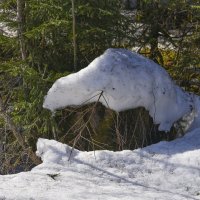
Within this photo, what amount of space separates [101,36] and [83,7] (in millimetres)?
433

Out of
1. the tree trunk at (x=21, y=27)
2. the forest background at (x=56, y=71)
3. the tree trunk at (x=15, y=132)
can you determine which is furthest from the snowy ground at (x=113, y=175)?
the tree trunk at (x=21, y=27)

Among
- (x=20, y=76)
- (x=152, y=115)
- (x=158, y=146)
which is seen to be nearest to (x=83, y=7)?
(x=20, y=76)

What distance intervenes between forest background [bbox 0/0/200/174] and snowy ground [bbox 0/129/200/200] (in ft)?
1.25

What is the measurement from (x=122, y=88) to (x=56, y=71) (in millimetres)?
1086

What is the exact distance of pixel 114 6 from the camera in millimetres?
5883

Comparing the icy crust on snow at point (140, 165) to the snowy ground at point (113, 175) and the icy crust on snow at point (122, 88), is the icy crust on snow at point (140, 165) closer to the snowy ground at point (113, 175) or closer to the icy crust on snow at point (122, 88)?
the snowy ground at point (113, 175)

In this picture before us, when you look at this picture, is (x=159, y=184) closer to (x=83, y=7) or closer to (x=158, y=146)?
(x=158, y=146)

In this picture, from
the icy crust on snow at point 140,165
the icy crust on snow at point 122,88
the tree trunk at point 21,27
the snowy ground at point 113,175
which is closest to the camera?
the snowy ground at point 113,175

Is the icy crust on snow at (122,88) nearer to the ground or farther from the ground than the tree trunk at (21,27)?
nearer to the ground

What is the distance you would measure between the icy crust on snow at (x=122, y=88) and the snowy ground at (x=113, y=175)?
1.46 feet

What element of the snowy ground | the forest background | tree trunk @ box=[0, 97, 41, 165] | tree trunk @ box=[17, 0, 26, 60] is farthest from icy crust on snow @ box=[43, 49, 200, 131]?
tree trunk @ box=[17, 0, 26, 60]

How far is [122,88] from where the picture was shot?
5070mm

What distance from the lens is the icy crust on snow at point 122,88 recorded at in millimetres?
5035

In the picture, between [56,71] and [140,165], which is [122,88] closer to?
[140,165]
